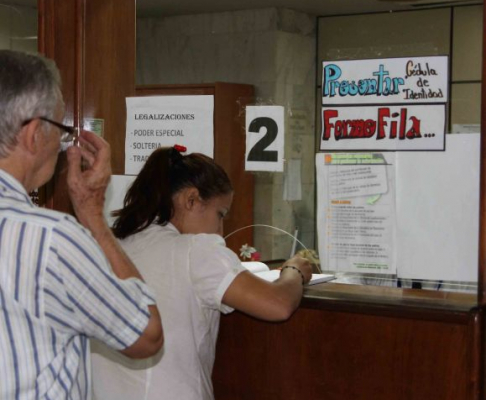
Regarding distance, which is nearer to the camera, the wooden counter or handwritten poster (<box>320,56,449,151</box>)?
the wooden counter

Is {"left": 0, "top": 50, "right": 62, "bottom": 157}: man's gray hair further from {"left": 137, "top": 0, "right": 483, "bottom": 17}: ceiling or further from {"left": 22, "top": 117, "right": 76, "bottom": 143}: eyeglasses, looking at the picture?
{"left": 137, "top": 0, "right": 483, "bottom": 17}: ceiling

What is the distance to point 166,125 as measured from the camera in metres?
2.60

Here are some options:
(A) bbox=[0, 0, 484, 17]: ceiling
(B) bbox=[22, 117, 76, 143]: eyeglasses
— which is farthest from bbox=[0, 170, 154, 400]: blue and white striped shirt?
(A) bbox=[0, 0, 484, 17]: ceiling

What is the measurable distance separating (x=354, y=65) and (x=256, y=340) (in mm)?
760

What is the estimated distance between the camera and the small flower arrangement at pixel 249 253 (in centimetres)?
249

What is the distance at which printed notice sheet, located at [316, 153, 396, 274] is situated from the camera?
2.15 metres

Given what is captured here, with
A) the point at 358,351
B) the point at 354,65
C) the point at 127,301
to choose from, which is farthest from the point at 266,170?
the point at 127,301

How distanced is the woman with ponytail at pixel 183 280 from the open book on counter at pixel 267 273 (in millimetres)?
133

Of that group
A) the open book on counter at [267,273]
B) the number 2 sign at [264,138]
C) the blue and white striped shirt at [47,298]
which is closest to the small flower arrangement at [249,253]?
the open book on counter at [267,273]

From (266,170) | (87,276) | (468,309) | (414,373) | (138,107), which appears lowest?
(414,373)

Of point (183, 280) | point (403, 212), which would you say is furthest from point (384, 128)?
point (183, 280)

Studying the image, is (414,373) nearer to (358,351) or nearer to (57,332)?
(358,351)

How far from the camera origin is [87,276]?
1334 mm

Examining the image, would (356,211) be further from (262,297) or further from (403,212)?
(262,297)
